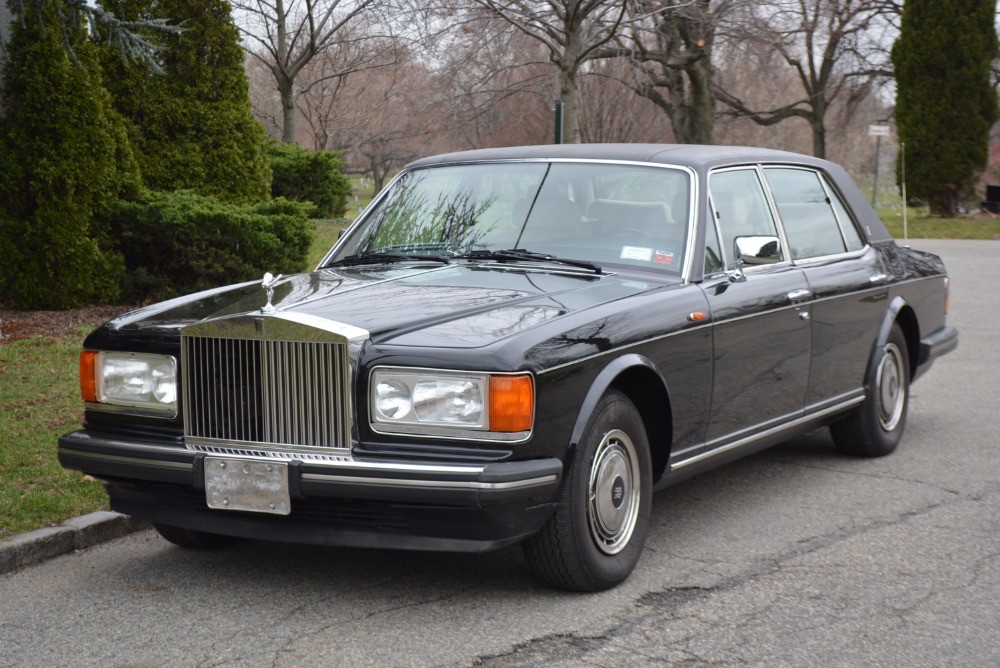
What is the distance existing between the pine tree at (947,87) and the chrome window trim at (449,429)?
1165 inches

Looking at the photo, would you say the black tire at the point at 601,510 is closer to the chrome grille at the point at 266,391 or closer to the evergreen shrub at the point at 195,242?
the chrome grille at the point at 266,391

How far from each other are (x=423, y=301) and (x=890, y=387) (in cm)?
358

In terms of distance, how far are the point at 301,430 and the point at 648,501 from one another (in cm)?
142

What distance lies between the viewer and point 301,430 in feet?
13.9

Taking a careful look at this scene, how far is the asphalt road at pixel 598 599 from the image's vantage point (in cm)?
397

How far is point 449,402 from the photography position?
4113 millimetres

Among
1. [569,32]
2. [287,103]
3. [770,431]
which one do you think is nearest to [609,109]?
[287,103]

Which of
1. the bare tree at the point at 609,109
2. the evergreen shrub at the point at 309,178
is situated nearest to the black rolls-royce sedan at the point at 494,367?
the evergreen shrub at the point at 309,178

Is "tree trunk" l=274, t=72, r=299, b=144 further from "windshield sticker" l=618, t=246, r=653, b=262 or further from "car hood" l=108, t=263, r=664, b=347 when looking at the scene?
"windshield sticker" l=618, t=246, r=653, b=262

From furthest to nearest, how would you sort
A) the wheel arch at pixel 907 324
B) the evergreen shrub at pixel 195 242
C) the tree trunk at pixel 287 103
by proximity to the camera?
the tree trunk at pixel 287 103, the evergreen shrub at pixel 195 242, the wheel arch at pixel 907 324

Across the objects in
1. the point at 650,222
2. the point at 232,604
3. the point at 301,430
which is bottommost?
the point at 232,604

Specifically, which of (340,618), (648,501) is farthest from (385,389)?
(648,501)

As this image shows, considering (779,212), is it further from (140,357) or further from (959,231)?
(959,231)

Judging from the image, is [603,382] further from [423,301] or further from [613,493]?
[423,301]
